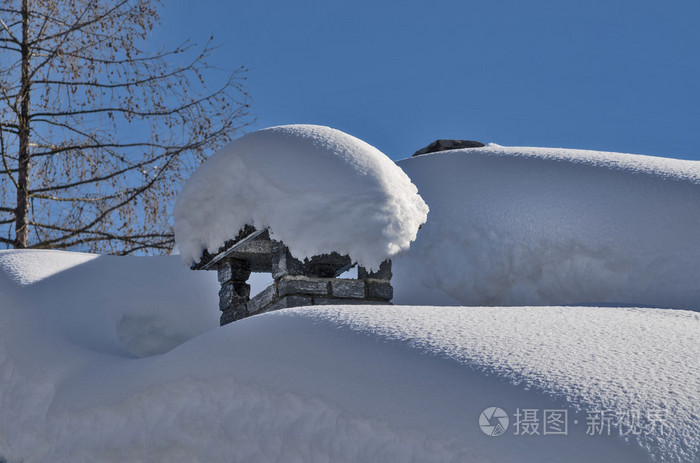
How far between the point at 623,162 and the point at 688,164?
3.02 ft

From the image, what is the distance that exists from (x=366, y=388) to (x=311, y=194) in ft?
6.78

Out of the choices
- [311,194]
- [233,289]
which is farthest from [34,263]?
[311,194]

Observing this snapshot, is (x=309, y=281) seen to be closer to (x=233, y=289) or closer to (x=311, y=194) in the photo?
(x=311, y=194)

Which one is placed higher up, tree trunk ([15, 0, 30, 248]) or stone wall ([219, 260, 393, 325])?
tree trunk ([15, 0, 30, 248])

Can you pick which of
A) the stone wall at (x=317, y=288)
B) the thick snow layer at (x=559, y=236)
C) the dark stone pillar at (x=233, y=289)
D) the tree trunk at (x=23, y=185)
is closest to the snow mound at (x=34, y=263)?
the tree trunk at (x=23, y=185)

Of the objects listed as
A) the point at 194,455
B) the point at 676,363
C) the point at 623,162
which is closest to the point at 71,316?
the point at 194,455

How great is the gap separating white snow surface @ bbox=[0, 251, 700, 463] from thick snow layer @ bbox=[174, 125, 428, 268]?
1.05 meters

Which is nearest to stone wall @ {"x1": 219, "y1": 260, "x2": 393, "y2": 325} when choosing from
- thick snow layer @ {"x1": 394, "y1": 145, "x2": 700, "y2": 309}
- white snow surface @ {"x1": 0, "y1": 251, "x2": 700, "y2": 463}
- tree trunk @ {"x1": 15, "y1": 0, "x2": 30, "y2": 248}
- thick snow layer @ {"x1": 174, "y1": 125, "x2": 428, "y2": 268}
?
thick snow layer @ {"x1": 174, "y1": 125, "x2": 428, "y2": 268}

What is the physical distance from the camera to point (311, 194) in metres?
4.67

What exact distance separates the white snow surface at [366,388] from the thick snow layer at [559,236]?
1544 millimetres

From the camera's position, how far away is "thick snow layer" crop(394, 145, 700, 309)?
6.06 metres

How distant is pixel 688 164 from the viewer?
25.8 ft

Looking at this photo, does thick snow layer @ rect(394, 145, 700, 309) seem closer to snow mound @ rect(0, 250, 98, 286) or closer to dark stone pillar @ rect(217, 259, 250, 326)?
dark stone pillar @ rect(217, 259, 250, 326)

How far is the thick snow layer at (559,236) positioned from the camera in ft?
19.9
